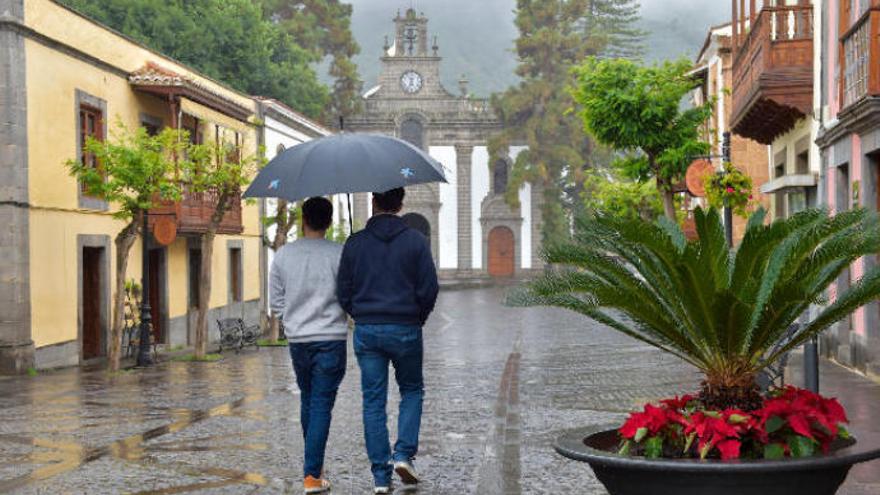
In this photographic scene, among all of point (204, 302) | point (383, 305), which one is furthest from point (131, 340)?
point (383, 305)

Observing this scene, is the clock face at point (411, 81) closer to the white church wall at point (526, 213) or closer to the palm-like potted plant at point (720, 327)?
the white church wall at point (526, 213)

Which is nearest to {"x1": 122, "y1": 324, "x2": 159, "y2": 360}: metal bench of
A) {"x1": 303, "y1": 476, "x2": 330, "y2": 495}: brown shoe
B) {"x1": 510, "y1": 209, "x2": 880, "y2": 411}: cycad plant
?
{"x1": 303, "y1": 476, "x2": 330, "y2": 495}: brown shoe

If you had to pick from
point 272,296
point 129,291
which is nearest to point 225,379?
point 129,291

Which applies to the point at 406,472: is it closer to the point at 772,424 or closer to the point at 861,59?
the point at 772,424

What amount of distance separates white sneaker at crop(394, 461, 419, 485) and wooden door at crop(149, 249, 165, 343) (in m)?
18.5

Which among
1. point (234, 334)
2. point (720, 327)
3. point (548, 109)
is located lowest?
point (234, 334)

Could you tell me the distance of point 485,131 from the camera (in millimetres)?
67438

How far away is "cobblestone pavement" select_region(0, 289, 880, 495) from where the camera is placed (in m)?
8.04

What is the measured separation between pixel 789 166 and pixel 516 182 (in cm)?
4243

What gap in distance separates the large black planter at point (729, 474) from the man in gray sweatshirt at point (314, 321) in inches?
103

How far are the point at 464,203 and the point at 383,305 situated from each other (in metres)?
60.1

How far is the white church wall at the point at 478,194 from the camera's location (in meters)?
67.2

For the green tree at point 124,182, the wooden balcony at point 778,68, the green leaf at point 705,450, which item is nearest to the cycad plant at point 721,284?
the green leaf at point 705,450

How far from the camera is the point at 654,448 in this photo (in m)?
5.04
